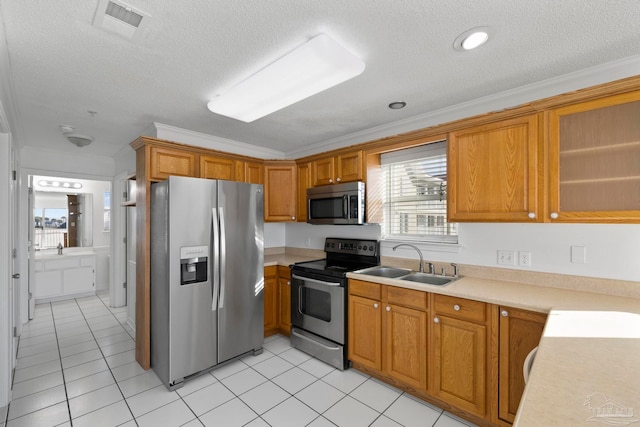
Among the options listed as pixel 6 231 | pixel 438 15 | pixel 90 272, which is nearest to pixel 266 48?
pixel 438 15

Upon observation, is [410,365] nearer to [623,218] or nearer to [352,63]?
[623,218]

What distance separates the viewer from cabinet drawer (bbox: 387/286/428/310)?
2.23 metres

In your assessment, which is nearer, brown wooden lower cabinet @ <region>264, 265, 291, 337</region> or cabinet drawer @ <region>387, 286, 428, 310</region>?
cabinet drawer @ <region>387, 286, 428, 310</region>

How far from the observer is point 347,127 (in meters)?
3.28

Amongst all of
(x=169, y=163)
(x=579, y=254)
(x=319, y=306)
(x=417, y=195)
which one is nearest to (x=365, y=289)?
(x=319, y=306)

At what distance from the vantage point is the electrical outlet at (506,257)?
2.33 m

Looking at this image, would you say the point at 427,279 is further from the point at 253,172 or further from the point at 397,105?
the point at 253,172

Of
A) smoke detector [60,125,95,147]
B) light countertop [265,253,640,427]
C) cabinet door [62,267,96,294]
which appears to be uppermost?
smoke detector [60,125,95,147]

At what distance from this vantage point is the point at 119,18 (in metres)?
1.51

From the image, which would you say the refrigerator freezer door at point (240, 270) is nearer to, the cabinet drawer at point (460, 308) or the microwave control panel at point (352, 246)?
the microwave control panel at point (352, 246)

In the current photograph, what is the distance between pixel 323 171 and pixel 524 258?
6.89ft

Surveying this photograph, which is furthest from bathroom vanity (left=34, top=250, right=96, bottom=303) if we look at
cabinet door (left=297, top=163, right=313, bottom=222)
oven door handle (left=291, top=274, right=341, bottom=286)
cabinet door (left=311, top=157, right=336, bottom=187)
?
cabinet door (left=311, top=157, right=336, bottom=187)

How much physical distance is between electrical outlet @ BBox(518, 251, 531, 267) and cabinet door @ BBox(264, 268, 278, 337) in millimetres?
2447

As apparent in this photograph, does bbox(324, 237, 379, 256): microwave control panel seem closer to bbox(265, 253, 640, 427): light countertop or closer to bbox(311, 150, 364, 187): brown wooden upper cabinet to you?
bbox(311, 150, 364, 187): brown wooden upper cabinet
